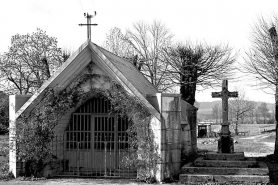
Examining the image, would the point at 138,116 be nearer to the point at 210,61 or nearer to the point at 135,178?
the point at 135,178

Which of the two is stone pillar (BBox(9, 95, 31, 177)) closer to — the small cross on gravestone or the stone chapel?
the stone chapel

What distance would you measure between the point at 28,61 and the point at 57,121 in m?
13.3

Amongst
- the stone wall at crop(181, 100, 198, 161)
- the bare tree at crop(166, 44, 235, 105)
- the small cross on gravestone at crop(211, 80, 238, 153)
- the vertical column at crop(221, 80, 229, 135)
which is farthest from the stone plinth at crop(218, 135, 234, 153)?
the bare tree at crop(166, 44, 235, 105)

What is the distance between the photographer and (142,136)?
1302 cm

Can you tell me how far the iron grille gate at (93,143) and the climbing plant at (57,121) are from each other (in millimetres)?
1033

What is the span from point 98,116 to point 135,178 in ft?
9.25

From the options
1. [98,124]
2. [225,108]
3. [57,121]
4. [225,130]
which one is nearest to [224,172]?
[225,130]

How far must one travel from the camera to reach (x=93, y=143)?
1509 cm

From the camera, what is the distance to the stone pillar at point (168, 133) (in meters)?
12.8

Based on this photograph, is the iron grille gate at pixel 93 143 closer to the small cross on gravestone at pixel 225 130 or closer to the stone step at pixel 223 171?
the stone step at pixel 223 171

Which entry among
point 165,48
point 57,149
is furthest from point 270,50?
point 165,48

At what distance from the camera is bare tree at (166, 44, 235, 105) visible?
2934 cm

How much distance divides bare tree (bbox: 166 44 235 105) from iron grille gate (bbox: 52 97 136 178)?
14194mm

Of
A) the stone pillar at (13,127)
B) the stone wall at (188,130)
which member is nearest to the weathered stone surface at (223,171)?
the stone wall at (188,130)
